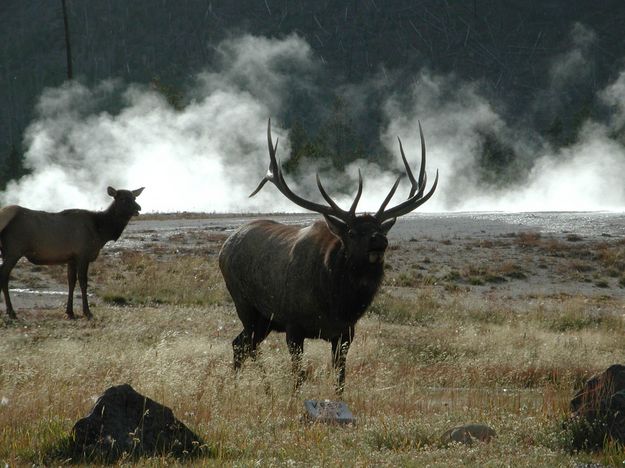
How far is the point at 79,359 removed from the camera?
369 inches

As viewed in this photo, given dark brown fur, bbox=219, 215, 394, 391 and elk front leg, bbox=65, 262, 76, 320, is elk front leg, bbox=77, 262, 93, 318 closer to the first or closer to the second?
elk front leg, bbox=65, 262, 76, 320

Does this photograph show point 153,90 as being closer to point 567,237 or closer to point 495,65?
point 495,65

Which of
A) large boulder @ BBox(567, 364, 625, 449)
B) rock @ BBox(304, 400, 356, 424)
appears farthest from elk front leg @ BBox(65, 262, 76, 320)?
large boulder @ BBox(567, 364, 625, 449)

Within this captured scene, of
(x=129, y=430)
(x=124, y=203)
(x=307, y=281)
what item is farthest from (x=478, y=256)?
(x=129, y=430)

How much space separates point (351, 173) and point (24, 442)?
6951cm

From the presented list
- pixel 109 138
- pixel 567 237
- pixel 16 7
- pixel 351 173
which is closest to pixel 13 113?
pixel 16 7

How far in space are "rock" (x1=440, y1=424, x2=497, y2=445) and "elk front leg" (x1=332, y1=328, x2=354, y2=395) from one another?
1.94 metres

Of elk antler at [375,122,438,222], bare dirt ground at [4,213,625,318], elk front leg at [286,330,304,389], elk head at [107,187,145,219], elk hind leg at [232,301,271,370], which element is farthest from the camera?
bare dirt ground at [4,213,625,318]

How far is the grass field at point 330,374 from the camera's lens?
6.04 m

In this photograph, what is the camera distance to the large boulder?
6.20 m

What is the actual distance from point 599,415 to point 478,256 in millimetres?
17873

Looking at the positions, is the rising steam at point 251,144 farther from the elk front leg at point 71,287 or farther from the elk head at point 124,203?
the elk front leg at point 71,287

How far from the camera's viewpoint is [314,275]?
30.7 feet

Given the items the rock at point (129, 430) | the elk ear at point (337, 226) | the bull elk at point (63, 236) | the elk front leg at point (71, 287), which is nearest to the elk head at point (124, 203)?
the bull elk at point (63, 236)
